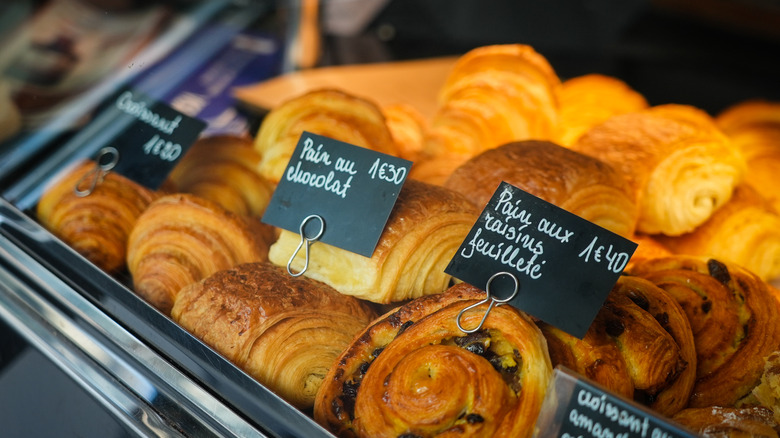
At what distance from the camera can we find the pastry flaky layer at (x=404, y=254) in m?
1.41

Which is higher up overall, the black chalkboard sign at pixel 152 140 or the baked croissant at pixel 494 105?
the baked croissant at pixel 494 105

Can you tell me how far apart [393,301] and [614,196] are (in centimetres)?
62

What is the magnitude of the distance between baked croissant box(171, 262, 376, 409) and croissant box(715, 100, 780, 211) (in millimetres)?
1528

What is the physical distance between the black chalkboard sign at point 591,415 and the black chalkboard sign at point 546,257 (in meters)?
0.17

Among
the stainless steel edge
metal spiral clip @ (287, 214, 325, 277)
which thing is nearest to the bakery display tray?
the stainless steel edge

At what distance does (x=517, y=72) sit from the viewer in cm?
229

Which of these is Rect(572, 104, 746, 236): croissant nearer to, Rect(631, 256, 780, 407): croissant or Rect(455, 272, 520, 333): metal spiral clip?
Rect(631, 256, 780, 407): croissant

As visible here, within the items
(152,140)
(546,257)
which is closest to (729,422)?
(546,257)

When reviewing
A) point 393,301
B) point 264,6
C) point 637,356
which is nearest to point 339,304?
point 393,301

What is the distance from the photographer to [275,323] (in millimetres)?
1369

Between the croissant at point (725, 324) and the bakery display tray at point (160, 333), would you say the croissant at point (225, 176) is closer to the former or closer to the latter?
the bakery display tray at point (160, 333)

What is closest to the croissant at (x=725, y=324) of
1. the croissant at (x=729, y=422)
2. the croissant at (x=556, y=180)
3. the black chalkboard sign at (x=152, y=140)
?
the croissant at (x=729, y=422)

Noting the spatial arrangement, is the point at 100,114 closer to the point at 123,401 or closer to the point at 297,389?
the point at 123,401

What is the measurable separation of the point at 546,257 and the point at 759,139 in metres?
1.65
